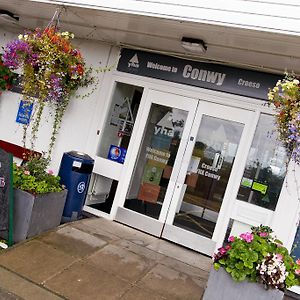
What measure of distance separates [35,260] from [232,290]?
2.29 metres

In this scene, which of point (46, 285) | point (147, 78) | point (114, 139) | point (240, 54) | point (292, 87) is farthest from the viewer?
point (114, 139)

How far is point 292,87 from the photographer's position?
3395mm

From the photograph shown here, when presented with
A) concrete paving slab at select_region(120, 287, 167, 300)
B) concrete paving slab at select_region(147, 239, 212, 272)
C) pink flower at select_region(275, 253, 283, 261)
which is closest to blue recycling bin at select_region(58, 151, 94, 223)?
concrete paving slab at select_region(147, 239, 212, 272)

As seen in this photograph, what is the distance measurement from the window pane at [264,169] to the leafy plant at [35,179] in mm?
2801

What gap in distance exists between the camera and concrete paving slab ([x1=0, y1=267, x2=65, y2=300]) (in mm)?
3467

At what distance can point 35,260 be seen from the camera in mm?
4176

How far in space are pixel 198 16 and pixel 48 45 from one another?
1.84 meters

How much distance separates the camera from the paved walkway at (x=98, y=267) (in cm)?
370

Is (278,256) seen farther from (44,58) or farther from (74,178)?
(44,58)

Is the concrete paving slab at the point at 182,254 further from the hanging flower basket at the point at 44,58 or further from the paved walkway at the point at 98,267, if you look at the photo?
the hanging flower basket at the point at 44,58

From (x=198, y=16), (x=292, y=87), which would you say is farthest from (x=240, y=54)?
(x=292, y=87)

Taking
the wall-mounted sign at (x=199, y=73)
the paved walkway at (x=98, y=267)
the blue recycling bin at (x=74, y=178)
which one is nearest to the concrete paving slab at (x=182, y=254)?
the paved walkway at (x=98, y=267)

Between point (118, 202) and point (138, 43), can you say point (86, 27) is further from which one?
point (118, 202)

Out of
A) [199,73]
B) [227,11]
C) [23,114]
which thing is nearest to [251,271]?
[227,11]
